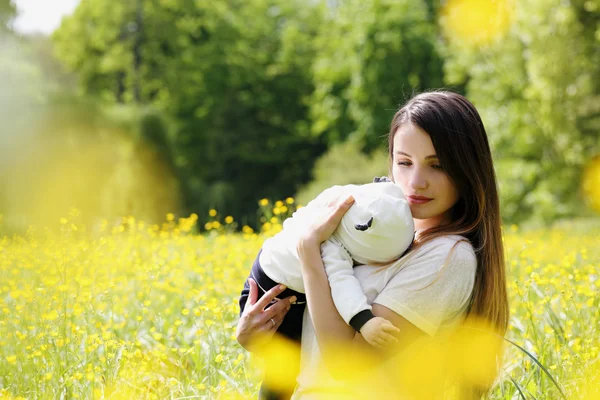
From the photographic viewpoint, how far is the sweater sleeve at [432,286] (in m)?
2.06

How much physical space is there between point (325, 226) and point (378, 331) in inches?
13.8

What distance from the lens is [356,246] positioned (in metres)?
2.13

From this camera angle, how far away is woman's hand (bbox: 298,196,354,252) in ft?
7.03

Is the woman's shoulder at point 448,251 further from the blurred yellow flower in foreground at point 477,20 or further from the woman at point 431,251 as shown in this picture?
the blurred yellow flower in foreground at point 477,20

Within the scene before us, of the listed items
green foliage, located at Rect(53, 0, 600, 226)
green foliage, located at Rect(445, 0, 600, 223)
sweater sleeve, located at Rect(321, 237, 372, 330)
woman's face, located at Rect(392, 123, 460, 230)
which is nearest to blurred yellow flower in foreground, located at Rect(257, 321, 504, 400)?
sweater sleeve, located at Rect(321, 237, 372, 330)

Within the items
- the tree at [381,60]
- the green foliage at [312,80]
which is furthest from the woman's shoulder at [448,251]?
the tree at [381,60]

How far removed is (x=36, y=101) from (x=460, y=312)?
14.9m

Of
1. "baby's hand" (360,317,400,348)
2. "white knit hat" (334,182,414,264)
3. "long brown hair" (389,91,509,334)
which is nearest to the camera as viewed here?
"baby's hand" (360,317,400,348)

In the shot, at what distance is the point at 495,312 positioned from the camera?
2.28 metres

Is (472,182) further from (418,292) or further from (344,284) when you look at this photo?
(344,284)

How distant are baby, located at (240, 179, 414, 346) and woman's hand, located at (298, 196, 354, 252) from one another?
18 millimetres

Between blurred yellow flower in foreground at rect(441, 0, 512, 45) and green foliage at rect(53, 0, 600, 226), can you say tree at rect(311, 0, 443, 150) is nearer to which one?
green foliage at rect(53, 0, 600, 226)

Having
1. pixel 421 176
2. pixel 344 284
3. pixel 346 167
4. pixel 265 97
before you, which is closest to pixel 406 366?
pixel 344 284

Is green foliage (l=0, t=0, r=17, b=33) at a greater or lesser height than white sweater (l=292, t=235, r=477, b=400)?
greater
